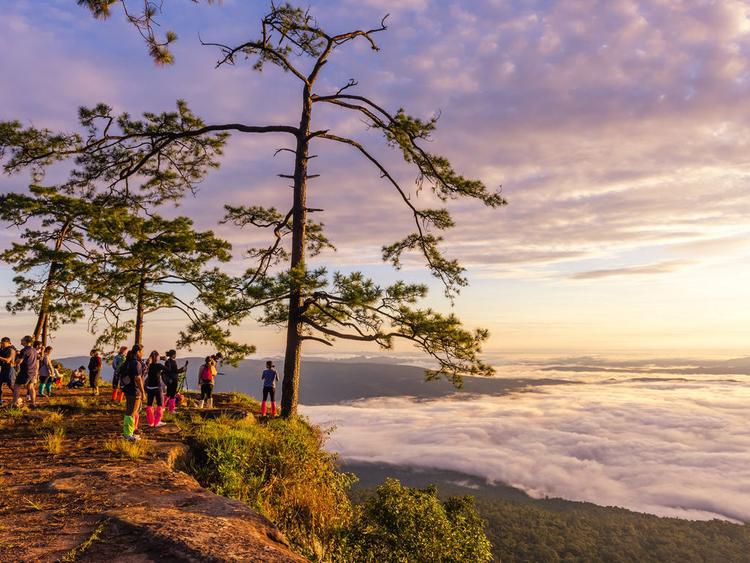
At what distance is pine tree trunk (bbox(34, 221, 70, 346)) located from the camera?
61.4 feet

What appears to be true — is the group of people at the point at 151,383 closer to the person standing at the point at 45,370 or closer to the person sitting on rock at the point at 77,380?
the person standing at the point at 45,370

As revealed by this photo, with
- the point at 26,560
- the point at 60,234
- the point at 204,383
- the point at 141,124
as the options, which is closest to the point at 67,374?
the point at 60,234

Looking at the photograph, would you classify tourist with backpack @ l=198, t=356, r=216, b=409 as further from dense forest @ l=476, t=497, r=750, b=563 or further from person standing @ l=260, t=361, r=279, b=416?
dense forest @ l=476, t=497, r=750, b=563

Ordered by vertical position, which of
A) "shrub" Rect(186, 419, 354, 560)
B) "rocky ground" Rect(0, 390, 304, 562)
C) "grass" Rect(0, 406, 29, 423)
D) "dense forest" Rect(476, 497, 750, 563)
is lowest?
"dense forest" Rect(476, 497, 750, 563)

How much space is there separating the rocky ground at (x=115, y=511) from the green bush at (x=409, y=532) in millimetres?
4647

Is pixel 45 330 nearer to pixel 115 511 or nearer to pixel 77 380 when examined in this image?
pixel 77 380

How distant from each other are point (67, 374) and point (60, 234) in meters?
8.86

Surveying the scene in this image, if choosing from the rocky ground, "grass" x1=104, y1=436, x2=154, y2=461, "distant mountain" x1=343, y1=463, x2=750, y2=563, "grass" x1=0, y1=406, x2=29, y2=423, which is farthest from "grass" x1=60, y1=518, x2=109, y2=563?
"distant mountain" x1=343, y1=463, x2=750, y2=563

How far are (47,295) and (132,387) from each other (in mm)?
12436

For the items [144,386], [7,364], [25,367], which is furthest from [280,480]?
[7,364]

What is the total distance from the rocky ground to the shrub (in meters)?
0.67

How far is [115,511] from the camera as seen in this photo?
5.06 metres

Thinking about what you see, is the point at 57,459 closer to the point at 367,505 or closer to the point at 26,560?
the point at 26,560

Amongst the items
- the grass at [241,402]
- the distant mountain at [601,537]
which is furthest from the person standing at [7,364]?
the distant mountain at [601,537]
